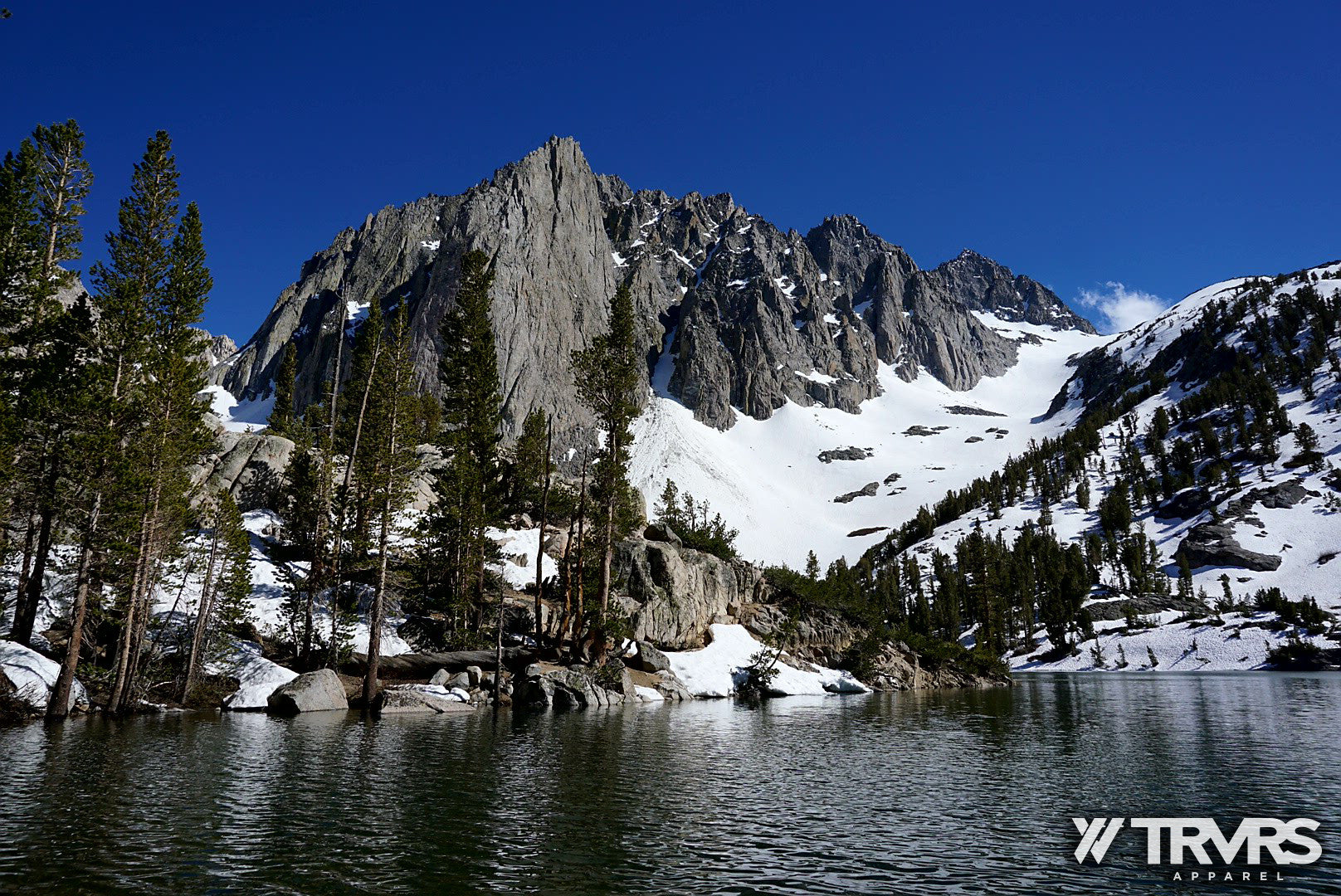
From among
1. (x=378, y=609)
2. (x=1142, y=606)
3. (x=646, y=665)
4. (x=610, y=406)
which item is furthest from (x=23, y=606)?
(x=1142, y=606)

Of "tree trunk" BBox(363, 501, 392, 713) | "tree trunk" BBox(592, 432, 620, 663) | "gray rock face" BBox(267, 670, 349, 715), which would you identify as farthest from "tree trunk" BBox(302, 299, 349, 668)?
"tree trunk" BBox(592, 432, 620, 663)

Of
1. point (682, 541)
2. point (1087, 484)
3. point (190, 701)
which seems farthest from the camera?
point (1087, 484)

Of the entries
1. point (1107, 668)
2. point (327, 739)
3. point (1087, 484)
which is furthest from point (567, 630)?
point (1087, 484)

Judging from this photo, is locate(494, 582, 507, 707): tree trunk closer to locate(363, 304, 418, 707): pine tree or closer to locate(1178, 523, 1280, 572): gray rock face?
locate(363, 304, 418, 707): pine tree

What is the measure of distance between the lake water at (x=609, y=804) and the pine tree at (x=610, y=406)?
17.0 meters

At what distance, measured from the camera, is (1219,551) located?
145750 mm

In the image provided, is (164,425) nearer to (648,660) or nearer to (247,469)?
(247,469)

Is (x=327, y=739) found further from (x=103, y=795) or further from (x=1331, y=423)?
(x=1331, y=423)

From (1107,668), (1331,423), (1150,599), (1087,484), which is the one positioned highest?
(1331,423)

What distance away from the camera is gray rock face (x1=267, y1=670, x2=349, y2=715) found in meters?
31.0

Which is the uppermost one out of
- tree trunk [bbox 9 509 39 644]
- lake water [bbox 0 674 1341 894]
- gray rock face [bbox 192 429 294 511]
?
gray rock face [bbox 192 429 294 511]

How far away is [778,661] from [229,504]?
39.7 m

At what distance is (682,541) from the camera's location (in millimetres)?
63344

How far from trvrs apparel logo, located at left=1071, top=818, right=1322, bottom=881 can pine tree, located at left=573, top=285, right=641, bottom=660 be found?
106ft
